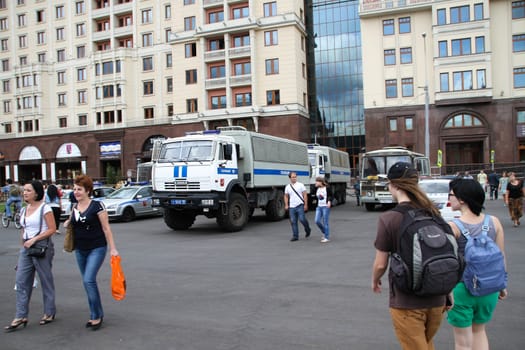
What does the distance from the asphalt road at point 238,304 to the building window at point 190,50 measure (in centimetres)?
4008

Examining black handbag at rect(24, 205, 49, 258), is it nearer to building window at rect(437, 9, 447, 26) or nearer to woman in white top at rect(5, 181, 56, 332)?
woman in white top at rect(5, 181, 56, 332)

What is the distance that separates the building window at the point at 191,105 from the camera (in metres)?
48.9

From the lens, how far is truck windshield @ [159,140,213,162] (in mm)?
14875

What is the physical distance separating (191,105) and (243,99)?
5.99 meters

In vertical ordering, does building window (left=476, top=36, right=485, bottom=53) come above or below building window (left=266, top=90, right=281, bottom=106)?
above

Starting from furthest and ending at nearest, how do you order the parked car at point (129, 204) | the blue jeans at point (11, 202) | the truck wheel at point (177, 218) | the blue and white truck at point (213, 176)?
the parked car at point (129, 204), the blue jeans at point (11, 202), the truck wheel at point (177, 218), the blue and white truck at point (213, 176)

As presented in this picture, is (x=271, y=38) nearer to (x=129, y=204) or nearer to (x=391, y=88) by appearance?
(x=391, y=88)

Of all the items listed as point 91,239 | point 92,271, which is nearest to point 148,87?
point 91,239

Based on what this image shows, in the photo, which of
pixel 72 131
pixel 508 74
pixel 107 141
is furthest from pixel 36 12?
pixel 508 74

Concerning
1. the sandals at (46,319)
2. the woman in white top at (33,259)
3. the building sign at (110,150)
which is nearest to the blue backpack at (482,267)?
the woman in white top at (33,259)

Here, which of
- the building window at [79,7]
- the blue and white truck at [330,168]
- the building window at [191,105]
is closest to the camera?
the blue and white truck at [330,168]

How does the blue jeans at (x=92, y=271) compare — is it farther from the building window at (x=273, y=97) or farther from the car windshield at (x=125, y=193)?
the building window at (x=273, y=97)

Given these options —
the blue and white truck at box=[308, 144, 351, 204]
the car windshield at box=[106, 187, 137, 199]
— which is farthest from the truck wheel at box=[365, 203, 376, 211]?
the car windshield at box=[106, 187, 137, 199]

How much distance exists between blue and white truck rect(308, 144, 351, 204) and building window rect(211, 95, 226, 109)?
1991cm
